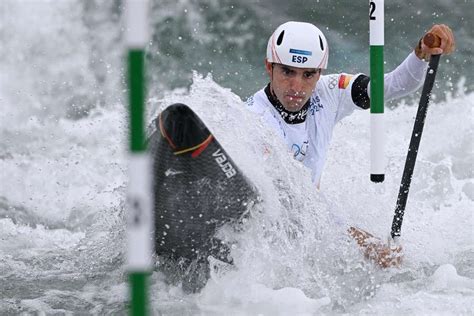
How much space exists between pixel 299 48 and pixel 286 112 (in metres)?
0.38

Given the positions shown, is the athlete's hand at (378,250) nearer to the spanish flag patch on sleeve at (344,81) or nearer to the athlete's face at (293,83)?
the athlete's face at (293,83)

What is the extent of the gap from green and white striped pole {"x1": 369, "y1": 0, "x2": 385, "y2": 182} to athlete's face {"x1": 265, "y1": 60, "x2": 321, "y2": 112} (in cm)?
41

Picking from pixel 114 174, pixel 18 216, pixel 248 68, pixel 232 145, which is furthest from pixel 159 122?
pixel 248 68

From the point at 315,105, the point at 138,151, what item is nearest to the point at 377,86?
the point at 315,105

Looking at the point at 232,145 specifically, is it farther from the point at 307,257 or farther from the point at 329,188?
the point at 329,188

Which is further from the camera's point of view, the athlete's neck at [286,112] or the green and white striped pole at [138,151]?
the athlete's neck at [286,112]

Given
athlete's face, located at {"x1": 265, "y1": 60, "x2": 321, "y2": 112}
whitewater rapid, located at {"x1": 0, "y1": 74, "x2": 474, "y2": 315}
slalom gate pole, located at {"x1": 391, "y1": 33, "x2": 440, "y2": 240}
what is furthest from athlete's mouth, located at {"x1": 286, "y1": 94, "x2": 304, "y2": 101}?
slalom gate pole, located at {"x1": 391, "y1": 33, "x2": 440, "y2": 240}

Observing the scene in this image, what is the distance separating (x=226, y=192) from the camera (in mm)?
4277

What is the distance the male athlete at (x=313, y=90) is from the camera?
4.83 meters

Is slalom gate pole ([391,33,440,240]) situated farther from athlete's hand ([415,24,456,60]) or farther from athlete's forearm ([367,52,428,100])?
athlete's forearm ([367,52,428,100])

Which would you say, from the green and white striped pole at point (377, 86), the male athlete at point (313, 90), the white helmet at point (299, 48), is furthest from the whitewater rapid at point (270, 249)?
the white helmet at point (299, 48)

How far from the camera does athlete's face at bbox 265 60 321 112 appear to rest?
4.89 metres

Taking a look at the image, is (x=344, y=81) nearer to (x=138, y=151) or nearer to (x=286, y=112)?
(x=286, y=112)

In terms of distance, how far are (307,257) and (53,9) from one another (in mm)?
6014
